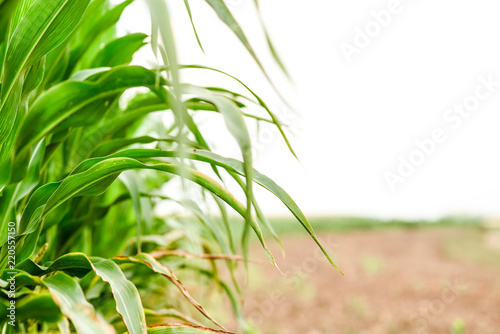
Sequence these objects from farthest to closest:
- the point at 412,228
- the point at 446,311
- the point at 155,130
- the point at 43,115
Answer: the point at 412,228, the point at 446,311, the point at 155,130, the point at 43,115

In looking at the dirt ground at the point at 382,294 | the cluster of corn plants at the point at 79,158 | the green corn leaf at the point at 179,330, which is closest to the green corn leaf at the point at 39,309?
the cluster of corn plants at the point at 79,158

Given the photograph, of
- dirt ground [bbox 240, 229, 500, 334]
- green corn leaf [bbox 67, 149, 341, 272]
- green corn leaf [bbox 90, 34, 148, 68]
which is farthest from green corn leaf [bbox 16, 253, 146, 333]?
dirt ground [bbox 240, 229, 500, 334]

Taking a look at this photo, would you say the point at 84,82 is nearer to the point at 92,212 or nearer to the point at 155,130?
the point at 92,212

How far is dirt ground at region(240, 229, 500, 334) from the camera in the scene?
2184mm

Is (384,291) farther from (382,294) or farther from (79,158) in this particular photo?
(79,158)

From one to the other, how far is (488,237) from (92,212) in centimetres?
610

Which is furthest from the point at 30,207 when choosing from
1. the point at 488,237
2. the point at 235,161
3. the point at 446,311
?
the point at 488,237

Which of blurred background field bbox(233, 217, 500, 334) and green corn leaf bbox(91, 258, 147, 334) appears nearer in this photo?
green corn leaf bbox(91, 258, 147, 334)

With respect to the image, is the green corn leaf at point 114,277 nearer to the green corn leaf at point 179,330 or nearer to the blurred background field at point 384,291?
the green corn leaf at point 179,330

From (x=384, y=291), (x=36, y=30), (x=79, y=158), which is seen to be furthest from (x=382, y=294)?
(x=36, y=30)

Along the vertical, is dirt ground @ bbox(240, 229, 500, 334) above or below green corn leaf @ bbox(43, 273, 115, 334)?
below

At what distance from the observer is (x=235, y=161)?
49 centimetres

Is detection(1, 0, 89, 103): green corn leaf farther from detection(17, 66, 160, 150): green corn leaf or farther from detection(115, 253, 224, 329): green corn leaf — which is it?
detection(115, 253, 224, 329): green corn leaf

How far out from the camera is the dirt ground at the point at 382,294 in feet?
7.16
